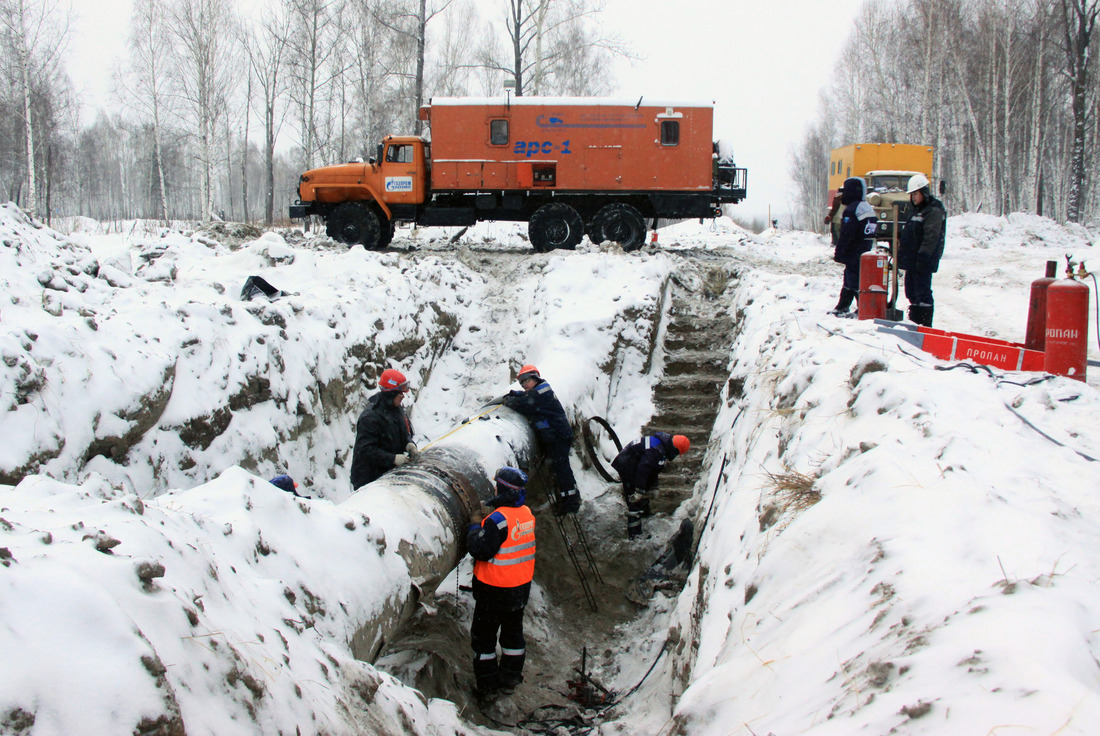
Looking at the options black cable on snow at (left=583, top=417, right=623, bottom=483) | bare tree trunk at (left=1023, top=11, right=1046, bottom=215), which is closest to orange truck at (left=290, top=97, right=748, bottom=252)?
black cable on snow at (left=583, top=417, right=623, bottom=483)

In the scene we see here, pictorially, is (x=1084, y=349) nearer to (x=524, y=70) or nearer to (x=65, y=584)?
(x=65, y=584)

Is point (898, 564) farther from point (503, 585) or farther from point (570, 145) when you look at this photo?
point (570, 145)

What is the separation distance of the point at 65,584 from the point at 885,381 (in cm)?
400

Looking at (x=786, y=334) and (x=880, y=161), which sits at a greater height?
(x=880, y=161)

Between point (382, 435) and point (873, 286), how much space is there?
190 inches

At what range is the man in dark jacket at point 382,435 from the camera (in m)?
5.81

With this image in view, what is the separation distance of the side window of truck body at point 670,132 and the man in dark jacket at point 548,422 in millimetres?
8093

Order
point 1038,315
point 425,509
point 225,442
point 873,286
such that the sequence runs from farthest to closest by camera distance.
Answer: point 873,286, point 225,442, point 1038,315, point 425,509

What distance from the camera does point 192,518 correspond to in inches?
122

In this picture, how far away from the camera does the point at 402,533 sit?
415 cm

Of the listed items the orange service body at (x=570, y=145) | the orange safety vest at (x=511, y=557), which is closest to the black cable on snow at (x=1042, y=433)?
the orange safety vest at (x=511, y=557)

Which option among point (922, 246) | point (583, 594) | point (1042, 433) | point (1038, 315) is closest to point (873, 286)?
point (922, 246)

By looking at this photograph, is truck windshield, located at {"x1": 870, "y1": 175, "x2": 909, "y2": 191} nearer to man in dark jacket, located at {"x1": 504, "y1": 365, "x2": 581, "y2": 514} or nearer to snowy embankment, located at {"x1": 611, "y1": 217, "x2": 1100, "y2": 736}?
snowy embankment, located at {"x1": 611, "y1": 217, "x2": 1100, "y2": 736}

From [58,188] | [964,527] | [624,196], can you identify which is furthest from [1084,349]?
[58,188]
